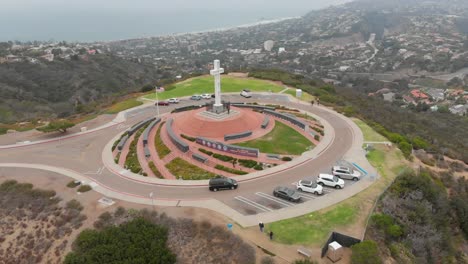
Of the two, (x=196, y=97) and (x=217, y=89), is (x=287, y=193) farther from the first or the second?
(x=196, y=97)

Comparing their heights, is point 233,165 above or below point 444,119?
above

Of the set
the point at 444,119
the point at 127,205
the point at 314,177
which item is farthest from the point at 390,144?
the point at 444,119

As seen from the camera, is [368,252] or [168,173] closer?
[368,252]

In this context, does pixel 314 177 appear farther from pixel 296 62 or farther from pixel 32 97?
pixel 296 62

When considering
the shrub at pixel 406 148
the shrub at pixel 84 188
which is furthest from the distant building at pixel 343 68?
the shrub at pixel 84 188

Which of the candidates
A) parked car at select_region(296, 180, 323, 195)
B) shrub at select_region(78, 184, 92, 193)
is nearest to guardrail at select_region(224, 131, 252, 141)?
parked car at select_region(296, 180, 323, 195)

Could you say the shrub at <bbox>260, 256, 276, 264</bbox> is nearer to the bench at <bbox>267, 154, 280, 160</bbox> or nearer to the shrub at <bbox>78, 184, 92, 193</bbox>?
the bench at <bbox>267, 154, 280, 160</bbox>
